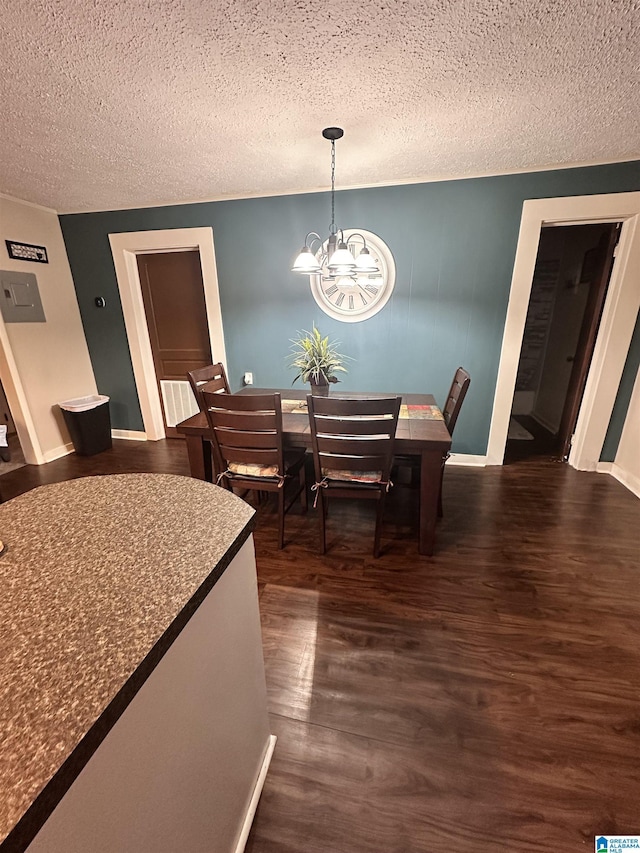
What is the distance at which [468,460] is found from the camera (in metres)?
3.25

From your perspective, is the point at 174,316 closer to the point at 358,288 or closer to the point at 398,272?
the point at 358,288

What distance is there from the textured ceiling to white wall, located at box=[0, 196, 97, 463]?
733 millimetres

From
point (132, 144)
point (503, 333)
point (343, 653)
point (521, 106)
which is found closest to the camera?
point (343, 653)

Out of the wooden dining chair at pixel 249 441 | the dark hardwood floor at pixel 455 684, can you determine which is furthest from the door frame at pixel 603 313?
the wooden dining chair at pixel 249 441

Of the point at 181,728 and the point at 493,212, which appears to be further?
the point at 493,212

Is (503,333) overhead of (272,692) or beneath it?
overhead

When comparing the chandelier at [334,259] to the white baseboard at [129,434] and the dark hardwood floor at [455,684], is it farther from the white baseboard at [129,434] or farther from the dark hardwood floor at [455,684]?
the white baseboard at [129,434]

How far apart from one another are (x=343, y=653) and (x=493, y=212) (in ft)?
10.3

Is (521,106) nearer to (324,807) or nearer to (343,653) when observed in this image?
(343,653)

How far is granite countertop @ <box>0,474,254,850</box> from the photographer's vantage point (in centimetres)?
42

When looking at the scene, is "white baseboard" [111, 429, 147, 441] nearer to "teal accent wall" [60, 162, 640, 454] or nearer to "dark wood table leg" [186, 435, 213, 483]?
"teal accent wall" [60, 162, 640, 454]

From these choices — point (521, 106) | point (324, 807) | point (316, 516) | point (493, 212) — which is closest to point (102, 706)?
point (324, 807)

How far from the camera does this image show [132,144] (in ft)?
7.04

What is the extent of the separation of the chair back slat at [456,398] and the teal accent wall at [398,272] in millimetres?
799
